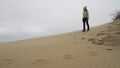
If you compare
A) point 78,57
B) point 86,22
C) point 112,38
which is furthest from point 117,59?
point 86,22

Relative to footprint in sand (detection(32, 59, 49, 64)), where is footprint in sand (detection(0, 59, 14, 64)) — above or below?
above

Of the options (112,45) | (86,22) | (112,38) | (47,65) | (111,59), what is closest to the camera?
(47,65)

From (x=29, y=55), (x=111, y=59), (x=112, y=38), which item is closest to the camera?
(x=111, y=59)

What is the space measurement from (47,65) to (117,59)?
5.19 ft

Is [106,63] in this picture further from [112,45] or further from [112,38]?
[112,38]

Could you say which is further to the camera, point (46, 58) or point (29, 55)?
point (29, 55)

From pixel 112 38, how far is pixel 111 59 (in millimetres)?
2782

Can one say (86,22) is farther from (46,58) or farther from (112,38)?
(46,58)

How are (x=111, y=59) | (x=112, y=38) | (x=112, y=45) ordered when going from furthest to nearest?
(x=112, y=38), (x=112, y=45), (x=111, y=59)

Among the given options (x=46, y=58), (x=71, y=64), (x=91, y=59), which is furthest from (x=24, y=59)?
(x=91, y=59)

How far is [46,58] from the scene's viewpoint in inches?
168

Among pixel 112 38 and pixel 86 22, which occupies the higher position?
pixel 86 22

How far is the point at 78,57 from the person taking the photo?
4383mm

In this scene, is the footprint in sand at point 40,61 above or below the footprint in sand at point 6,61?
below
